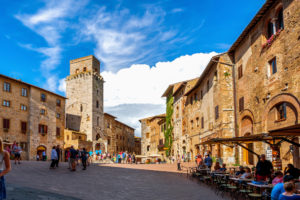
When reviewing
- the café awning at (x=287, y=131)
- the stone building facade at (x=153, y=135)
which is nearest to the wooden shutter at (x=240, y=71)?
the café awning at (x=287, y=131)

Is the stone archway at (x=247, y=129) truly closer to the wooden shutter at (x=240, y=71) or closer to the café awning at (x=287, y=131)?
the wooden shutter at (x=240, y=71)

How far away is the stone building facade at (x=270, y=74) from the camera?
14.5 meters

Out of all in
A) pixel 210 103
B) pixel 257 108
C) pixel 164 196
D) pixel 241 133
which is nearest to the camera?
pixel 164 196

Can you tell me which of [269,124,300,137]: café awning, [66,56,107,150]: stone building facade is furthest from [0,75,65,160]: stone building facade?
[269,124,300,137]: café awning

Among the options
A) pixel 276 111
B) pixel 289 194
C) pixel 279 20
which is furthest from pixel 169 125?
pixel 289 194

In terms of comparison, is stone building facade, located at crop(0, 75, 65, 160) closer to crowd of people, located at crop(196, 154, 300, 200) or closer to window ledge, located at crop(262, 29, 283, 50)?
crowd of people, located at crop(196, 154, 300, 200)

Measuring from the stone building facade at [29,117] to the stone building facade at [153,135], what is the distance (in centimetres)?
1945

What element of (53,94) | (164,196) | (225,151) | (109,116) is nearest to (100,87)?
(109,116)

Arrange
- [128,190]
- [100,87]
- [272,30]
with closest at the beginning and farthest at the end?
[128,190]
[272,30]
[100,87]

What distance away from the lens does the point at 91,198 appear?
10383mm

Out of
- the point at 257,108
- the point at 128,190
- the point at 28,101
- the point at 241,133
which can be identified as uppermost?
the point at 28,101

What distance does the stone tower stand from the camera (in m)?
57.5

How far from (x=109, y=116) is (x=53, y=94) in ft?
75.0

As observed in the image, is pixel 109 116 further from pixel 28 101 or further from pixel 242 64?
pixel 242 64
